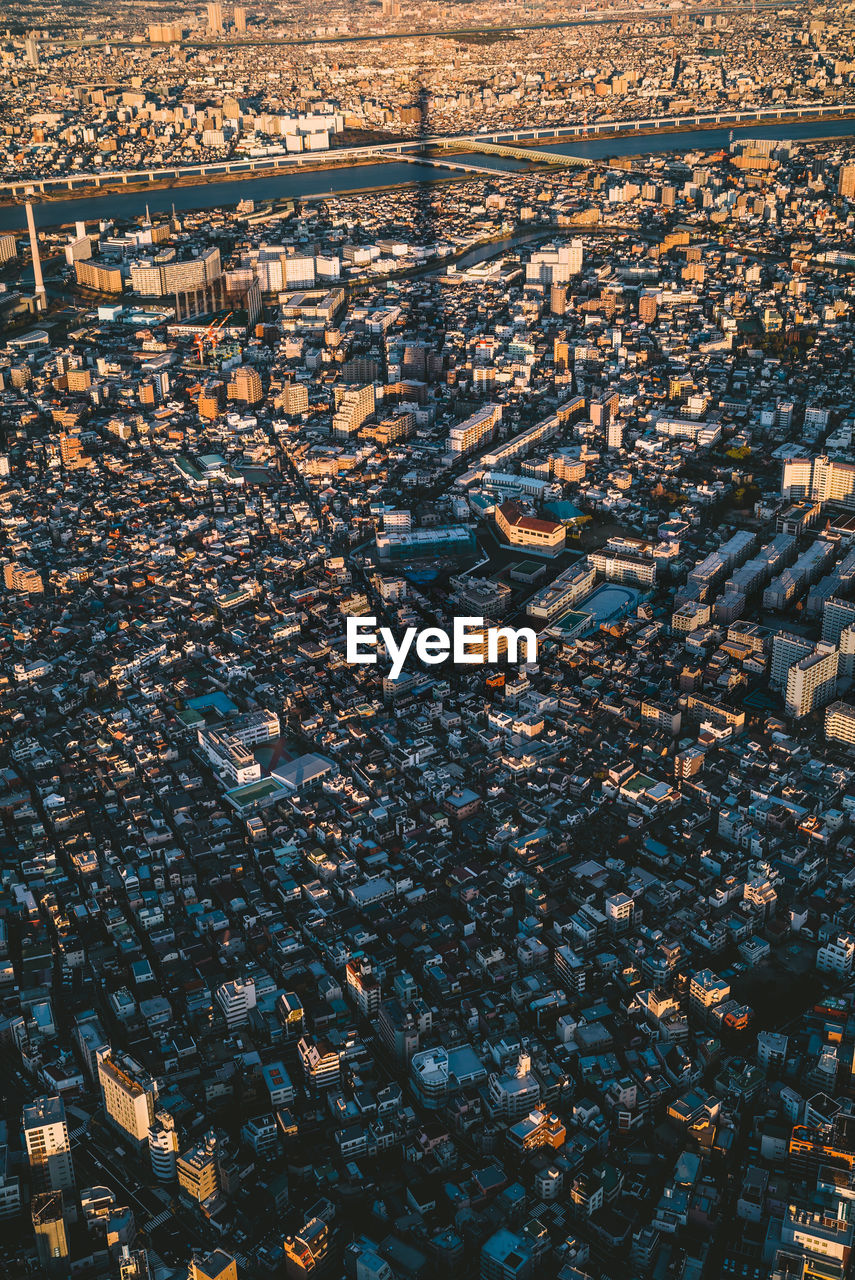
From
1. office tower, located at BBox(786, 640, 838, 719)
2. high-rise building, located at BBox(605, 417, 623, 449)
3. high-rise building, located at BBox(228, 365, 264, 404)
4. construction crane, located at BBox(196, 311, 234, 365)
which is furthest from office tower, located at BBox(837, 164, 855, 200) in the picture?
office tower, located at BBox(786, 640, 838, 719)

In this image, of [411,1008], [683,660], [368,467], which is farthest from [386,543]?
[411,1008]

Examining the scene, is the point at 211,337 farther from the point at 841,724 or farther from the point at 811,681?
the point at 841,724

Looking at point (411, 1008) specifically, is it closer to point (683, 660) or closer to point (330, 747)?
point (330, 747)

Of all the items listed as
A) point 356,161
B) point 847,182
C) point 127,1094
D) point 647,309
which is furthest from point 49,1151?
point 356,161

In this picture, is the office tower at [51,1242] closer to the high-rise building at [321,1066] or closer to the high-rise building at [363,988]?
the high-rise building at [321,1066]

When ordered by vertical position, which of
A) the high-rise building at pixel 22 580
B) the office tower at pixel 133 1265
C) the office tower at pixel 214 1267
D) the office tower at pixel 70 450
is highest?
the office tower at pixel 70 450

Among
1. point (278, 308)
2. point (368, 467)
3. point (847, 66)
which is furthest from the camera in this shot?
point (847, 66)

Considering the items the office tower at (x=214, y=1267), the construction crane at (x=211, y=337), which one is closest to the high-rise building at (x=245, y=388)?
the construction crane at (x=211, y=337)
